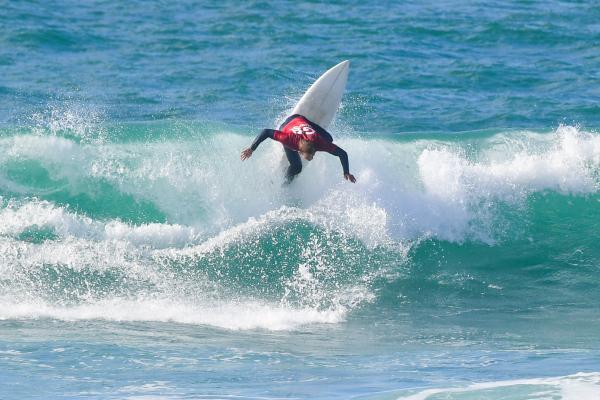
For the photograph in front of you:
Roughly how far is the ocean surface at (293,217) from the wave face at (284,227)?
3 cm

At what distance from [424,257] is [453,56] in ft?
25.9

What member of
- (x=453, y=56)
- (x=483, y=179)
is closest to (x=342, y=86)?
(x=483, y=179)

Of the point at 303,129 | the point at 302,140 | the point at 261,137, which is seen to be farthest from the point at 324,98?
the point at 302,140

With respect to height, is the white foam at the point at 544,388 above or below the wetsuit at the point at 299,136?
below

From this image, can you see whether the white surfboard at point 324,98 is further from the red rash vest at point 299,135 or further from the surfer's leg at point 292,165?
the red rash vest at point 299,135

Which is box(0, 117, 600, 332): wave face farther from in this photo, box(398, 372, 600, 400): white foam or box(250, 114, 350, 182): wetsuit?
box(398, 372, 600, 400): white foam

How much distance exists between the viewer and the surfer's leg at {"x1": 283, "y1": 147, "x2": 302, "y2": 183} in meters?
11.8

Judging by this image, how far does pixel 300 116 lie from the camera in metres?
11.5

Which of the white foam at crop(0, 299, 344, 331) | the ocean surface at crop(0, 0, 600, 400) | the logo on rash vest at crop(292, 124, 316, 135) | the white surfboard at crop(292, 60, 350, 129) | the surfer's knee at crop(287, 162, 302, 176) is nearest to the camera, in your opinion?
the ocean surface at crop(0, 0, 600, 400)

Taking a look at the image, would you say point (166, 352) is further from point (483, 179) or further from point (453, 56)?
point (453, 56)

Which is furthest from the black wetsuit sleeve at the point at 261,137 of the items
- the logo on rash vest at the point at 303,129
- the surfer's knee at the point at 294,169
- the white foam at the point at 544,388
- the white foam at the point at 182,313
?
the white foam at the point at 544,388

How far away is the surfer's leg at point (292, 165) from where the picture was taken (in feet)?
38.6

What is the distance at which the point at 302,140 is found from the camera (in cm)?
1068

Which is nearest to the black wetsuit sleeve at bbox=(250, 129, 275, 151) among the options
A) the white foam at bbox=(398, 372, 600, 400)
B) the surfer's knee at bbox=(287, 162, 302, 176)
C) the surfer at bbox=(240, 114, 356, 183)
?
the surfer at bbox=(240, 114, 356, 183)
